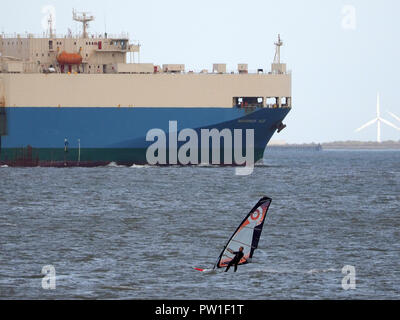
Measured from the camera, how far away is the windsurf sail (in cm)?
1941

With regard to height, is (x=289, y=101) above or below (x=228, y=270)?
above

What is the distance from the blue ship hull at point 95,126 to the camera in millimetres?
69750

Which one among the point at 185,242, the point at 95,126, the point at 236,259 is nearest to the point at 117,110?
the point at 95,126

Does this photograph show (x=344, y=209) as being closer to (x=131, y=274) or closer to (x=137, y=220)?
Result: (x=137, y=220)

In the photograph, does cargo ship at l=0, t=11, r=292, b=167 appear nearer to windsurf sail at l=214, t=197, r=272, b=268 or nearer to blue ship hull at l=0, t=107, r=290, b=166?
blue ship hull at l=0, t=107, r=290, b=166

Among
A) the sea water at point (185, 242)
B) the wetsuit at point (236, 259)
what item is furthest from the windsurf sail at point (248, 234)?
the sea water at point (185, 242)

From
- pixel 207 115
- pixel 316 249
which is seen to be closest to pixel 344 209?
pixel 316 249

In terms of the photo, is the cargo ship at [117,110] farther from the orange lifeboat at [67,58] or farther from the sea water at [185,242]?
the sea water at [185,242]

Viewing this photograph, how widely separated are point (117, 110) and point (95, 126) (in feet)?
7.18

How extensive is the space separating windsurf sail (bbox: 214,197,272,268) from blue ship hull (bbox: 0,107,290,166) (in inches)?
1946

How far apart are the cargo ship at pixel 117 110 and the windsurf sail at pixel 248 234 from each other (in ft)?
162

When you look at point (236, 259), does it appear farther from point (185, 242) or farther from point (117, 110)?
point (117, 110)

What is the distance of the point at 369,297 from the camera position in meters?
17.7

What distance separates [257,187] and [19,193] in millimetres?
14965
